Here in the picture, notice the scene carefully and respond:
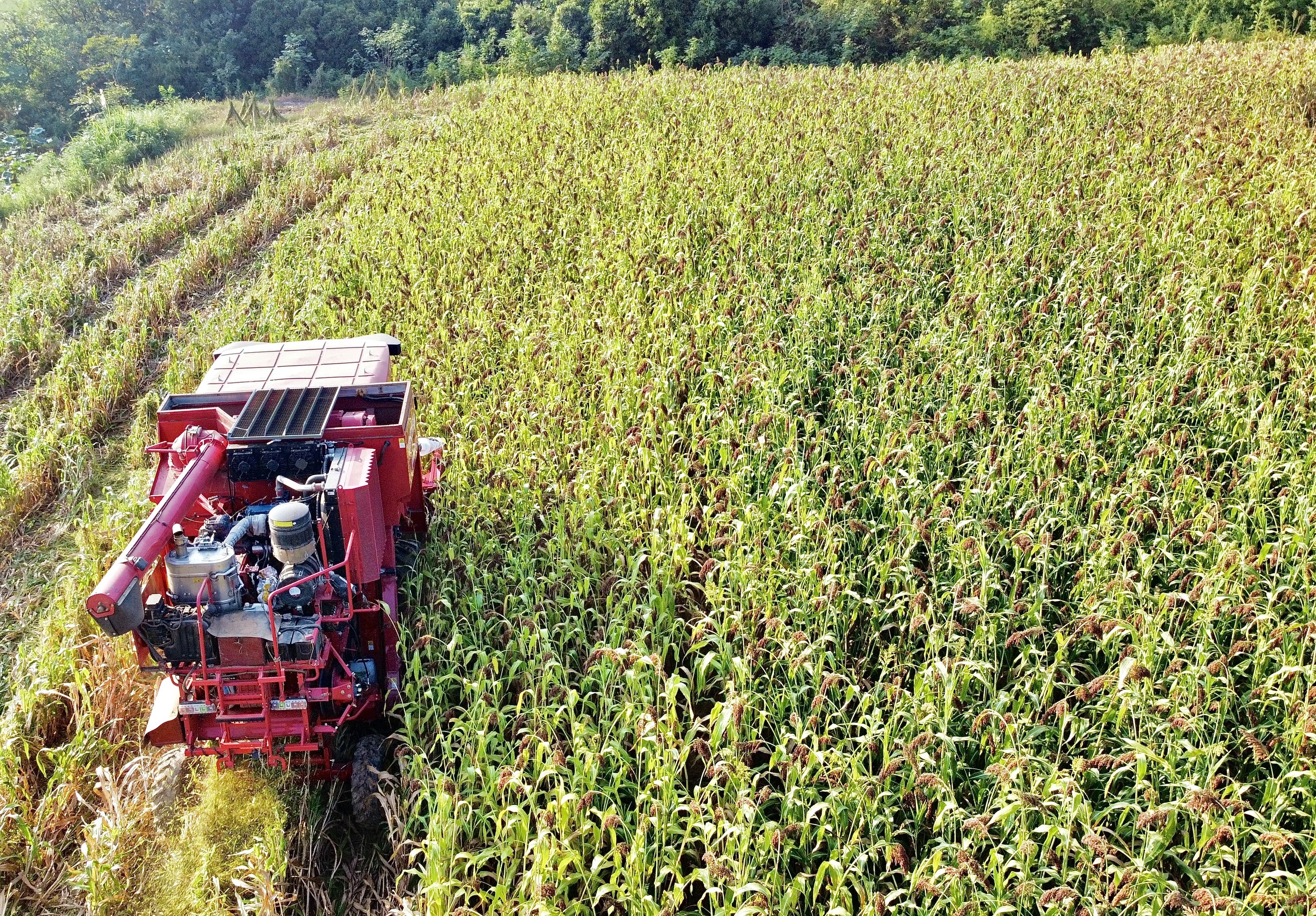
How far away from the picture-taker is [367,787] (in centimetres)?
454

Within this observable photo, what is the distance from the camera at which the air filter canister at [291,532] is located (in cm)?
429

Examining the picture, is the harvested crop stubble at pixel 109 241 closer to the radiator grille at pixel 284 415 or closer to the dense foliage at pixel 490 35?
the radiator grille at pixel 284 415

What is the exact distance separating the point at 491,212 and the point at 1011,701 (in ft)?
29.1

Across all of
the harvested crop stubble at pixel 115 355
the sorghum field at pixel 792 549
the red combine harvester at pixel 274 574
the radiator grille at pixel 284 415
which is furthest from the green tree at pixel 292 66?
the red combine harvester at pixel 274 574

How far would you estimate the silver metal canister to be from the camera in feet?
13.7

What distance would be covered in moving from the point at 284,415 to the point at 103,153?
16.2m

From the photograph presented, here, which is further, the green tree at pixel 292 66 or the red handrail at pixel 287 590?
the green tree at pixel 292 66

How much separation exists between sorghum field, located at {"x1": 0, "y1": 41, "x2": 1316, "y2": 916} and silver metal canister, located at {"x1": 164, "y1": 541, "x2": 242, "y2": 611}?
102cm

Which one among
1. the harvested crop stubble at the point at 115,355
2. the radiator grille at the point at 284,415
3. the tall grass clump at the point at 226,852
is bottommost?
the tall grass clump at the point at 226,852

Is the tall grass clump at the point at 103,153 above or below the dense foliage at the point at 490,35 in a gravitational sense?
below

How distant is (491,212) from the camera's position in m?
11.4

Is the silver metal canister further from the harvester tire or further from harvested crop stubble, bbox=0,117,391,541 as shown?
harvested crop stubble, bbox=0,117,391,541

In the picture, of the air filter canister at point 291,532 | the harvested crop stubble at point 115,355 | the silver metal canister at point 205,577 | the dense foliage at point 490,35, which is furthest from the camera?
the dense foliage at point 490,35

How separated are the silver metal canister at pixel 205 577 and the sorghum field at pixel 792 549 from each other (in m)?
1.02
